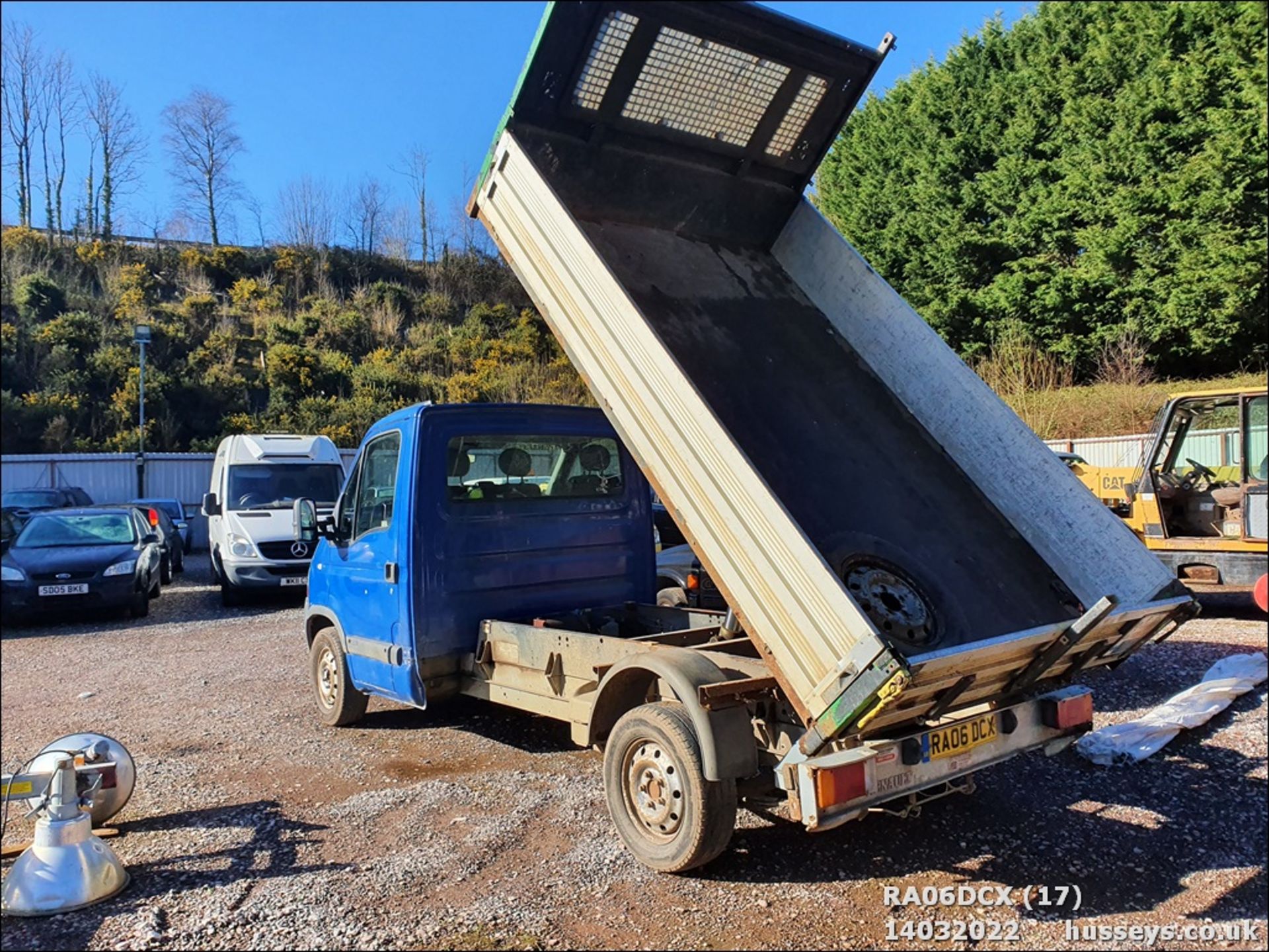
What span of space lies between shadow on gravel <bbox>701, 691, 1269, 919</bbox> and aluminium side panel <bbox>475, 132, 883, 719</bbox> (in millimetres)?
1267

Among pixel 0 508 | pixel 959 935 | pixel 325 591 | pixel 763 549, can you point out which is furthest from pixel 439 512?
pixel 0 508

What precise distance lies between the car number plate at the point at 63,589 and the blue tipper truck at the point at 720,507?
5.72 m

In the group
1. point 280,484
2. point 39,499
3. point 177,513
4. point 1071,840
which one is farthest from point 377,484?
point 39,499

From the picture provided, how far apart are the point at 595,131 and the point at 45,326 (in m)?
24.5

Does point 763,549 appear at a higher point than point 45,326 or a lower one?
lower

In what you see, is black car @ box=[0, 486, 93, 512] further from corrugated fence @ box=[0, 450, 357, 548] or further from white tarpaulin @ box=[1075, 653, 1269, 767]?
white tarpaulin @ box=[1075, 653, 1269, 767]

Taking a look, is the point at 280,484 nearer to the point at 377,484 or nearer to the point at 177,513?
the point at 177,513

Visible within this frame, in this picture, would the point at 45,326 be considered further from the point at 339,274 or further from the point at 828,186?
the point at 828,186

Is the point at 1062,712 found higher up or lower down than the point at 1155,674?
higher up

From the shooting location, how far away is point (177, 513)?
17.1 metres

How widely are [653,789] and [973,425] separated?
2.38 metres

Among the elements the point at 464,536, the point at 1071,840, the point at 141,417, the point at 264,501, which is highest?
the point at 141,417

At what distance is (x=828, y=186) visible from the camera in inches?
1013

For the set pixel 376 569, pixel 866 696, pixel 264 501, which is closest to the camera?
pixel 866 696
